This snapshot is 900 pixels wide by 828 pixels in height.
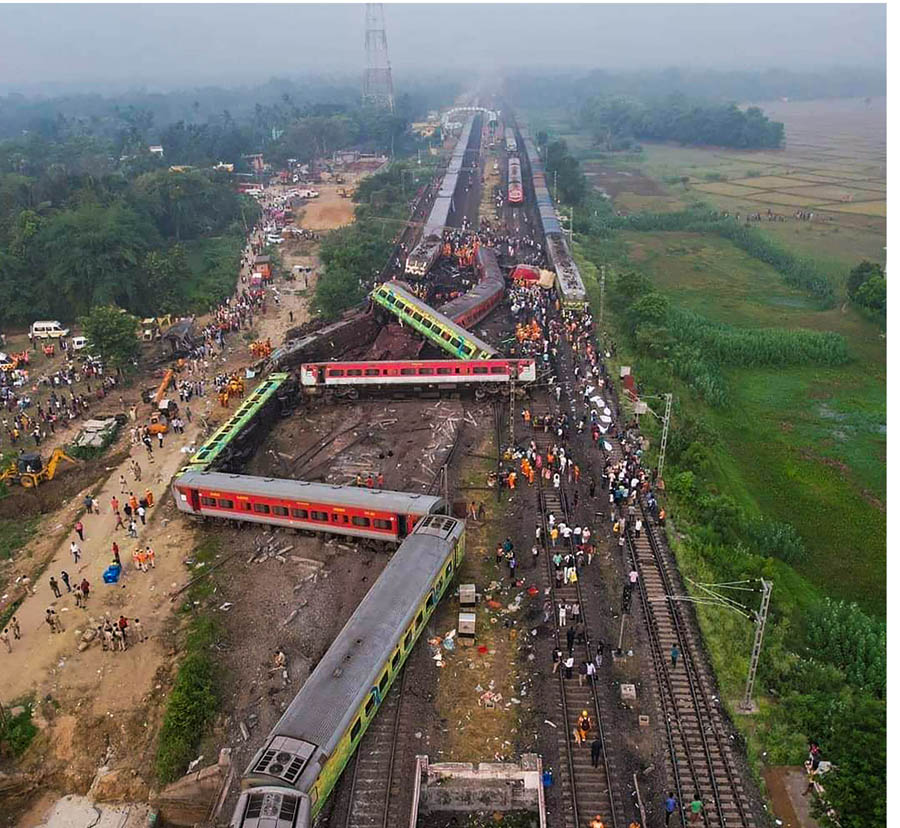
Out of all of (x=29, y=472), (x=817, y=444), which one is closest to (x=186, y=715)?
(x=29, y=472)

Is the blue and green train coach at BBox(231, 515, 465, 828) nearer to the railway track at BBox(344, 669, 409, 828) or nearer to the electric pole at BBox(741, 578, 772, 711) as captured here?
the railway track at BBox(344, 669, 409, 828)

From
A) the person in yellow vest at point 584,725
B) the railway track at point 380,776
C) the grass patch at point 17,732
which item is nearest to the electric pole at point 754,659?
the person in yellow vest at point 584,725

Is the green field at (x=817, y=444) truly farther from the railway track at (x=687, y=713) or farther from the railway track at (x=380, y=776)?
the railway track at (x=380, y=776)

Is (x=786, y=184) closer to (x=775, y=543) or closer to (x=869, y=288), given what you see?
(x=869, y=288)

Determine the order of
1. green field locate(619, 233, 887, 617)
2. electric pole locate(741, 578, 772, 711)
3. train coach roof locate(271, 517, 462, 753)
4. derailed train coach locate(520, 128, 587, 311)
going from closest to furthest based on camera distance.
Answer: train coach roof locate(271, 517, 462, 753), electric pole locate(741, 578, 772, 711), green field locate(619, 233, 887, 617), derailed train coach locate(520, 128, 587, 311)

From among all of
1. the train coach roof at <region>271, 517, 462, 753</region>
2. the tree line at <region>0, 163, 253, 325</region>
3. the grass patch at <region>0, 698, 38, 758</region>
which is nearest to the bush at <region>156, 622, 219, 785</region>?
the train coach roof at <region>271, 517, 462, 753</region>
